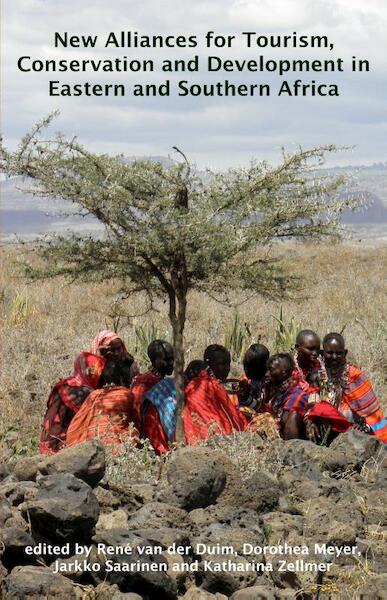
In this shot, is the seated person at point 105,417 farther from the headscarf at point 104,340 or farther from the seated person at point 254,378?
the seated person at point 254,378

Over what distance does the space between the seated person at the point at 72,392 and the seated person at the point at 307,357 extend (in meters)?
1.56

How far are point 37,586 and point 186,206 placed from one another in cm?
312

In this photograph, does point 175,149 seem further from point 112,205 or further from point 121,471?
point 121,471

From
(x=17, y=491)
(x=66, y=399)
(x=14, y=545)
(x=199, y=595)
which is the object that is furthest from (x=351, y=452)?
(x=14, y=545)

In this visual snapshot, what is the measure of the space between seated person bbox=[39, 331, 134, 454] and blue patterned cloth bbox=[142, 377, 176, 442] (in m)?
0.63

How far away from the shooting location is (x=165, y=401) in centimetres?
746

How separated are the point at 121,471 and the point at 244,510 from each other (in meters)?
1.12

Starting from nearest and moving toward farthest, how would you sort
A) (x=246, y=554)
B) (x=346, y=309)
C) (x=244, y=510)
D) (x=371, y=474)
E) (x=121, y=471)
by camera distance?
(x=246, y=554) < (x=244, y=510) < (x=121, y=471) < (x=371, y=474) < (x=346, y=309)

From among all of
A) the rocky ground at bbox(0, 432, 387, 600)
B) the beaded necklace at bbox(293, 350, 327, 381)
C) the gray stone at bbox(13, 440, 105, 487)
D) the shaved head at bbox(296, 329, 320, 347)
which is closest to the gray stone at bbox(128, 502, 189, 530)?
the rocky ground at bbox(0, 432, 387, 600)

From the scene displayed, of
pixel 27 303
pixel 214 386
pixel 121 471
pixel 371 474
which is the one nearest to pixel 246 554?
pixel 121 471

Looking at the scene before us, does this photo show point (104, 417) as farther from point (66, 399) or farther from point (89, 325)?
point (89, 325)

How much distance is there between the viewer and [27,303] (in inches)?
537

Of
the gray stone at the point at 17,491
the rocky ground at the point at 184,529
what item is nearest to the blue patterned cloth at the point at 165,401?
the rocky ground at the point at 184,529

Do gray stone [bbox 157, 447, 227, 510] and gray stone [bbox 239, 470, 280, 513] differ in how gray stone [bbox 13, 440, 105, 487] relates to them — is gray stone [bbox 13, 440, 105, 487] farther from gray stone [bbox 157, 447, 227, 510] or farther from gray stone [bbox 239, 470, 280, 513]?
gray stone [bbox 239, 470, 280, 513]
